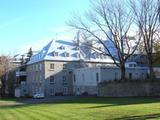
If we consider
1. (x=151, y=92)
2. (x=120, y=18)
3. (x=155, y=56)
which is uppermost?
(x=120, y=18)

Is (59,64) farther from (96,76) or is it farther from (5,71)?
(5,71)

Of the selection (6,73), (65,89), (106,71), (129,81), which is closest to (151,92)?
(129,81)

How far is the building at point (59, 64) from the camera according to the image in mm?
92062

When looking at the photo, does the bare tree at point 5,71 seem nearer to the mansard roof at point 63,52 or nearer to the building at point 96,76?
the mansard roof at point 63,52

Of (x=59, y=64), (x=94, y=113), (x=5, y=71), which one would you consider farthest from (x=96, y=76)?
(x=94, y=113)

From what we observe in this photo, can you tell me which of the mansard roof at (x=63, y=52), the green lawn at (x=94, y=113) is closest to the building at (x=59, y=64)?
the mansard roof at (x=63, y=52)

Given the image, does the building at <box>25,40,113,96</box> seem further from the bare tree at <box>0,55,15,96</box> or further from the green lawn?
the green lawn

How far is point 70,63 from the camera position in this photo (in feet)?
310

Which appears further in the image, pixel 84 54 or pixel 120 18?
pixel 84 54

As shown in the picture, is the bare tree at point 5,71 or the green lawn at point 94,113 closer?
the green lawn at point 94,113

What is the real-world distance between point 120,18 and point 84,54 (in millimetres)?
A: 31894

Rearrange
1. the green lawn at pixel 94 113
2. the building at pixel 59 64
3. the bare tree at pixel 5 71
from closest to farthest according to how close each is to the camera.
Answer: the green lawn at pixel 94 113, the building at pixel 59 64, the bare tree at pixel 5 71

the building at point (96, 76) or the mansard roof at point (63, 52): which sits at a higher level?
the mansard roof at point (63, 52)

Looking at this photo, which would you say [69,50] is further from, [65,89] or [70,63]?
[65,89]
